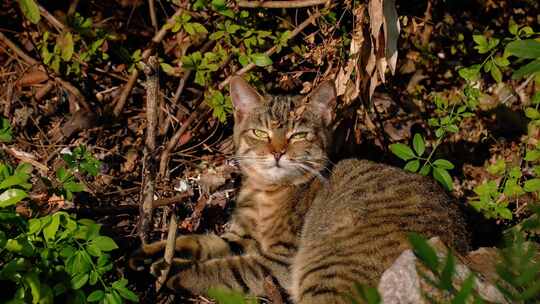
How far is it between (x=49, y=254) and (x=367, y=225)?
1784 mm

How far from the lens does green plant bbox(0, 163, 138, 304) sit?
286cm

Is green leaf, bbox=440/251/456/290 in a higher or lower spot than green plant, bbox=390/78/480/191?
higher

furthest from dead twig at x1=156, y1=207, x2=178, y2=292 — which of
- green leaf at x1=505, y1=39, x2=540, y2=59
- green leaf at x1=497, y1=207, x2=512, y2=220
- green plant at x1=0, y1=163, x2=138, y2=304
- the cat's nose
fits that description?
green leaf at x1=497, y1=207, x2=512, y2=220

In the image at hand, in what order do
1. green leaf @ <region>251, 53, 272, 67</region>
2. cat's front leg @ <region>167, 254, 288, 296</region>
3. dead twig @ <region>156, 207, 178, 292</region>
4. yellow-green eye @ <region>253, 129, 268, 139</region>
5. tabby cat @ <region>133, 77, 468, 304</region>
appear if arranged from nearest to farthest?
dead twig @ <region>156, 207, 178, 292</region>, tabby cat @ <region>133, 77, 468, 304</region>, cat's front leg @ <region>167, 254, 288, 296</region>, green leaf @ <region>251, 53, 272, 67</region>, yellow-green eye @ <region>253, 129, 268, 139</region>

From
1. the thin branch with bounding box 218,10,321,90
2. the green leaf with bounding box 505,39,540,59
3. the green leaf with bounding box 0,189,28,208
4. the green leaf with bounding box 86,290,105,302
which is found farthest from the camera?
the thin branch with bounding box 218,10,321,90

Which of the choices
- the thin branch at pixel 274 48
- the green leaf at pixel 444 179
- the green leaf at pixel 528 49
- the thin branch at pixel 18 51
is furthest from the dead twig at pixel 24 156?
the green leaf at pixel 528 49

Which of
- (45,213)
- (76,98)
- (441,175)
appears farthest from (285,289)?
(76,98)

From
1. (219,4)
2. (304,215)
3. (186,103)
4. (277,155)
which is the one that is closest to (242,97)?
(277,155)

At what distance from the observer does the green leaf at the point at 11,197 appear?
115 inches

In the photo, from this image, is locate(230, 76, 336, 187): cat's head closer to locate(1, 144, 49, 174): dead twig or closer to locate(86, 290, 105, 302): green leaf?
locate(1, 144, 49, 174): dead twig

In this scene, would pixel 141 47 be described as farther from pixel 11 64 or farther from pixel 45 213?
pixel 45 213

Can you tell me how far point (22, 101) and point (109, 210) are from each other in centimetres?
169

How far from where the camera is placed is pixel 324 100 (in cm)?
445

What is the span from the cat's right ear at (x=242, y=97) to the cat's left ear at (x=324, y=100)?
0.39 meters
